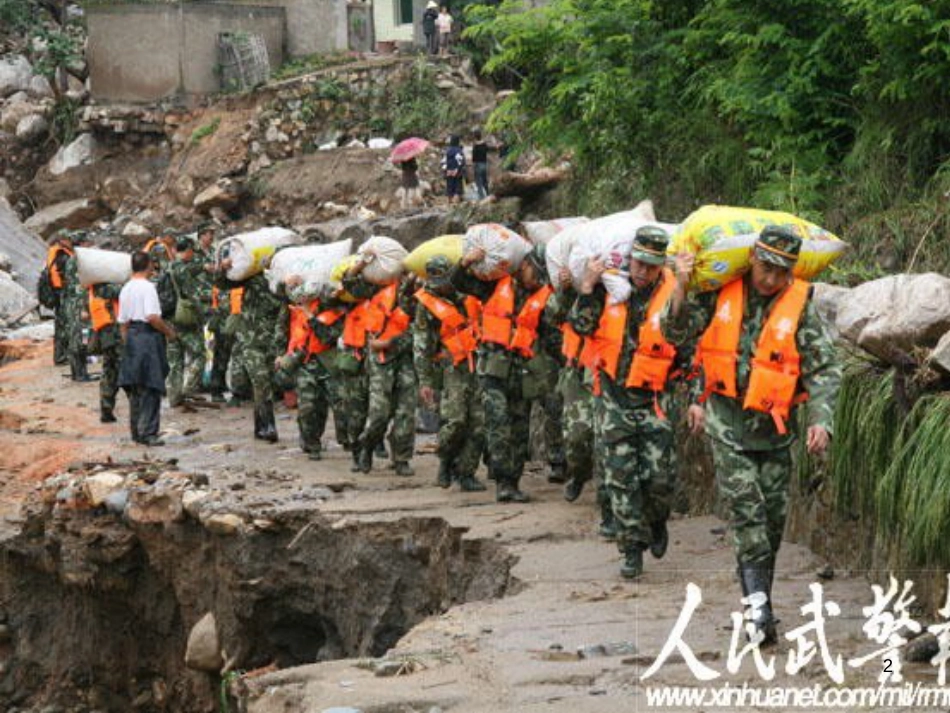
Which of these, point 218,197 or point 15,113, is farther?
point 15,113

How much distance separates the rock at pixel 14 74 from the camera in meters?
36.8

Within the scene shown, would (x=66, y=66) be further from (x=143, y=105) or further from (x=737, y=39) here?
(x=737, y=39)

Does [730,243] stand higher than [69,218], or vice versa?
[730,243]

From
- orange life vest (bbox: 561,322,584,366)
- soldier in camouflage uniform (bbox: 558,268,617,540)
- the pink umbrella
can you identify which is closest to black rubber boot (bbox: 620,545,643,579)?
soldier in camouflage uniform (bbox: 558,268,617,540)

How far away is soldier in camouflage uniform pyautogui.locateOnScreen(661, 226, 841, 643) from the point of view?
7645 millimetres

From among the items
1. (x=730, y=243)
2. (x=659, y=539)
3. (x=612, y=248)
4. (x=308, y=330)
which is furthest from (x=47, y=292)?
(x=730, y=243)

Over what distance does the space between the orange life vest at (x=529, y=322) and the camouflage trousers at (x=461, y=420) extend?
2.15 feet

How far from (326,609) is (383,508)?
0.82 metres

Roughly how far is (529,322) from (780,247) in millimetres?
4349

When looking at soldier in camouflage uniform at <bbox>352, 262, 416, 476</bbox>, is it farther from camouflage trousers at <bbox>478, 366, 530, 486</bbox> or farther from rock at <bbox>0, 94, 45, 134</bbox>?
rock at <bbox>0, 94, 45, 134</bbox>

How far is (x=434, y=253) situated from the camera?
41.5ft

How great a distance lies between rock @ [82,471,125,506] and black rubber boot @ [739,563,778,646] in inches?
272

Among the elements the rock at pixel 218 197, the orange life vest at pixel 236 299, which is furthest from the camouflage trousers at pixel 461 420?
the rock at pixel 218 197

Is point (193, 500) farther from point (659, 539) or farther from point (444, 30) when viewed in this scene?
point (444, 30)
